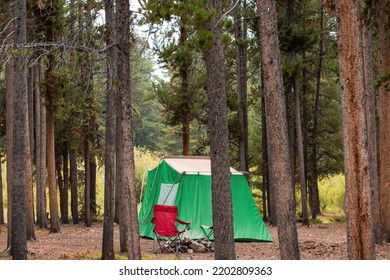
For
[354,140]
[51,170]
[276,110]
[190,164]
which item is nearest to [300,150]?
[190,164]

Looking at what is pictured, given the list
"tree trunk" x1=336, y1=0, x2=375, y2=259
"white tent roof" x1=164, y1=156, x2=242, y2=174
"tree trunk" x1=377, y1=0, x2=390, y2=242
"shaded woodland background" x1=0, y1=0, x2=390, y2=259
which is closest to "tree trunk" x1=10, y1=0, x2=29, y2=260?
"shaded woodland background" x1=0, y1=0, x2=390, y2=259

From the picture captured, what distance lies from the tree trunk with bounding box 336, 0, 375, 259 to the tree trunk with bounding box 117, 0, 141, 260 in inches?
120

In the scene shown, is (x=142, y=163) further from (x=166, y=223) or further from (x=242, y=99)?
(x=166, y=223)

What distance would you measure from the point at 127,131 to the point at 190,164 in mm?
7132

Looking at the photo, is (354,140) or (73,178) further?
(73,178)

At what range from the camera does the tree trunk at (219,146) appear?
377 inches

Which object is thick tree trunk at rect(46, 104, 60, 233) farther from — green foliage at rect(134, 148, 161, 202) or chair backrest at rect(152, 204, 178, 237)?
green foliage at rect(134, 148, 161, 202)

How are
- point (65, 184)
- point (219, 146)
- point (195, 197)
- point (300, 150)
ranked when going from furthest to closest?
point (65, 184) < point (300, 150) < point (195, 197) < point (219, 146)

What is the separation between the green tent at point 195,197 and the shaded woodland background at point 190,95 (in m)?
1.30

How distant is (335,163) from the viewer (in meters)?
27.2

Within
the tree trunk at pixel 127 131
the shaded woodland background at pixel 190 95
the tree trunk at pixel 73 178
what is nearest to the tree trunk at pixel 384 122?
the shaded woodland background at pixel 190 95

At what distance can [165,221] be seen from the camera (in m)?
13.7

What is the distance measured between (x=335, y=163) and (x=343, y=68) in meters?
19.2

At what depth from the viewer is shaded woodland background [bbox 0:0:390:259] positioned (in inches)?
334
